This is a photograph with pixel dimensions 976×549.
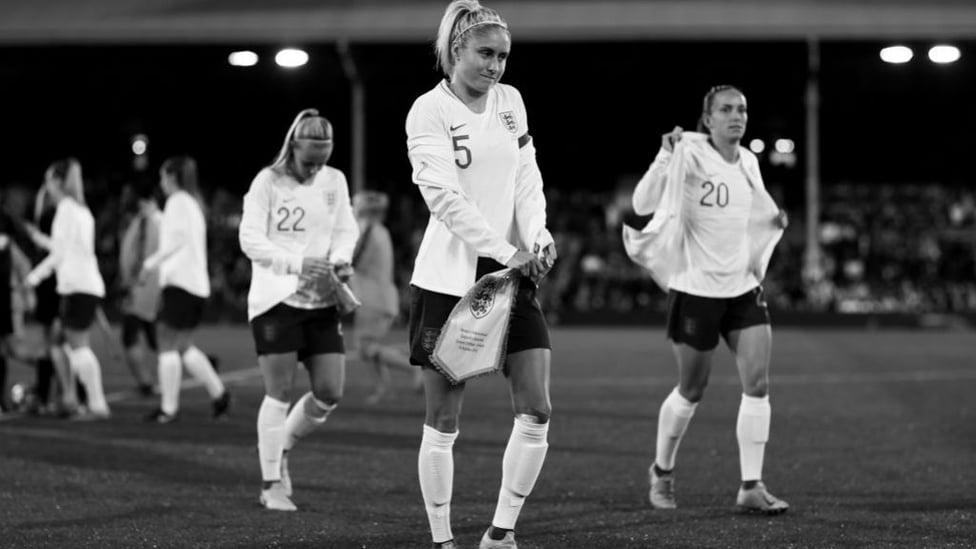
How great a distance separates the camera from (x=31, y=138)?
38.3m

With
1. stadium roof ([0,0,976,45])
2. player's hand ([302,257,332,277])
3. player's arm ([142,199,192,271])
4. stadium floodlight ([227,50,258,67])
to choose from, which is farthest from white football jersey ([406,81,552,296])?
stadium roof ([0,0,976,45])

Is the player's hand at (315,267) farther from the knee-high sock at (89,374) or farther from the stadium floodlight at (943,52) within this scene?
the stadium floodlight at (943,52)

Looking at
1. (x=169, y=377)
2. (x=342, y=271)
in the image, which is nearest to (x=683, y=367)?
(x=342, y=271)

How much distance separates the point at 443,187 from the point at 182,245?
21.9 ft

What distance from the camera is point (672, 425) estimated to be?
742cm

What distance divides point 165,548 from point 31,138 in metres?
34.5

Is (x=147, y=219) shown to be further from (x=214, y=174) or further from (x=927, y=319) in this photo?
(x=214, y=174)

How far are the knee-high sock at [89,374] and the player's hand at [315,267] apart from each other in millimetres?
5295

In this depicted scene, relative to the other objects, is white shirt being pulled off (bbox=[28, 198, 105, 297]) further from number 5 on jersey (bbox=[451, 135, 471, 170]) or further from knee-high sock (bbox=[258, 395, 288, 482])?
number 5 on jersey (bbox=[451, 135, 471, 170])

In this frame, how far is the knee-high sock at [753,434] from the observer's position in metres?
7.13

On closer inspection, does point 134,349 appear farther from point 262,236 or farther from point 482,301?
point 482,301

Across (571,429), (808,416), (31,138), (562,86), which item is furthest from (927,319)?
(31,138)

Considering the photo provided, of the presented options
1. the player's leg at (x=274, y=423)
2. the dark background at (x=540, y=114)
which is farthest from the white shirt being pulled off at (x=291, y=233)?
the dark background at (x=540, y=114)

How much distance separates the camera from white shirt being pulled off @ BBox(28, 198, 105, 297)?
37.8 ft
